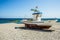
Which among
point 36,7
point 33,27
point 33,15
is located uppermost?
point 36,7

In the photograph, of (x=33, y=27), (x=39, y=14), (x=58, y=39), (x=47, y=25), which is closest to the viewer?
(x=58, y=39)

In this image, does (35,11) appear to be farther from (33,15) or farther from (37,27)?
(37,27)

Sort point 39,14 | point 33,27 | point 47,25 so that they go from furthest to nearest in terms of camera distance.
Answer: point 39,14 < point 33,27 < point 47,25

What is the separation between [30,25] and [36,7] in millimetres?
4661

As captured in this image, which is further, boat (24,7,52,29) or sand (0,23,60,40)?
boat (24,7,52,29)

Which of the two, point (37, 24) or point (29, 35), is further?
point (37, 24)

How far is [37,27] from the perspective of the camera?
16.8 metres

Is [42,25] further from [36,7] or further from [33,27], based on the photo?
[36,7]

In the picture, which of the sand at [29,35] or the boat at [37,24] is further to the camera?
the boat at [37,24]

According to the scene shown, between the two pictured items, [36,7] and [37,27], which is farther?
[36,7]

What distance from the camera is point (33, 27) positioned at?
1753 cm

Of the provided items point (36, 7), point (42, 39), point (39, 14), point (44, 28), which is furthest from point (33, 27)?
point (42, 39)

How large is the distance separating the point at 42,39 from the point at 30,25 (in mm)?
8129

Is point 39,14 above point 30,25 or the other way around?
above
